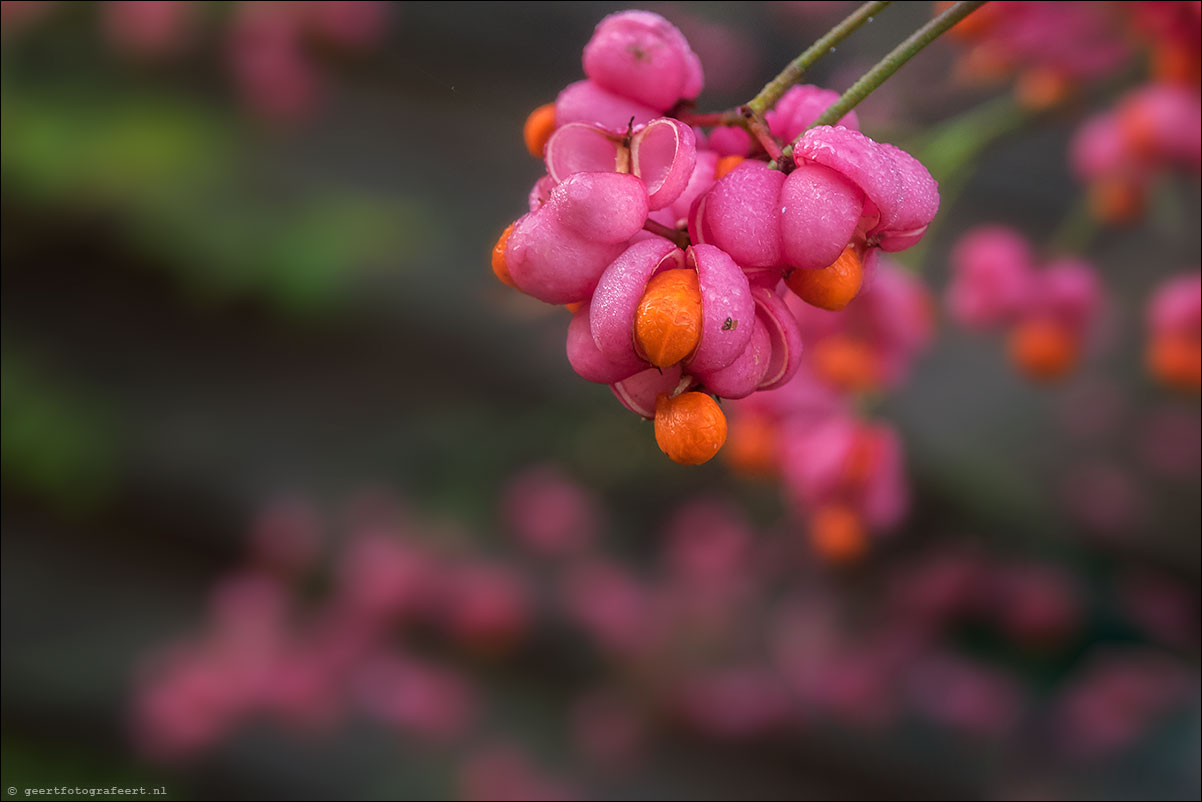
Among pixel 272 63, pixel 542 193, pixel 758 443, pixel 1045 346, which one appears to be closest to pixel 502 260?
pixel 542 193

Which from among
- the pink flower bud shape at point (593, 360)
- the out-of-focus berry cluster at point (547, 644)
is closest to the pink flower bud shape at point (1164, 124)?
the pink flower bud shape at point (593, 360)

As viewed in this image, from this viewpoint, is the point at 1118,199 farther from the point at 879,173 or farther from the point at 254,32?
the point at 254,32

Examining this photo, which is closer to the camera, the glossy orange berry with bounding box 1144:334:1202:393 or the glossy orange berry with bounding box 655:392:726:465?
the glossy orange berry with bounding box 655:392:726:465

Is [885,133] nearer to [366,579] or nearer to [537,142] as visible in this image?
[537,142]

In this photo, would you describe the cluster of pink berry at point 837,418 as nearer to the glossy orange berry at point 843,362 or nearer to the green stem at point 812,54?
the glossy orange berry at point 843,362

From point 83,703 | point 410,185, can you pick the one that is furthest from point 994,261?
point 83,703

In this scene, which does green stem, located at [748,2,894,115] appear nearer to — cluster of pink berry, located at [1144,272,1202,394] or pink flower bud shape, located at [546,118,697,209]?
pink flower bud shape, located at [546,118,697,209]

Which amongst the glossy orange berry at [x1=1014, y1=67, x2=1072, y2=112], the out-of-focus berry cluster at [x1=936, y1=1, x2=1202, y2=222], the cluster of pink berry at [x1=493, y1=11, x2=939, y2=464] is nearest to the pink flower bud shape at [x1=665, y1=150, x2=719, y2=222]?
the cluster of pink berry at [x1=493, y1=11, x2=939, y2=464]
